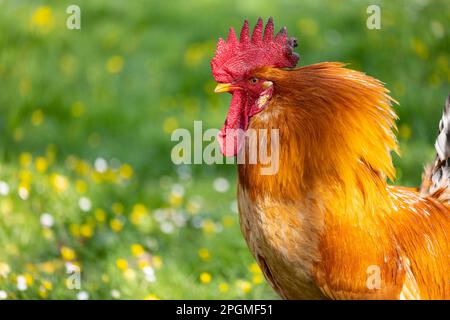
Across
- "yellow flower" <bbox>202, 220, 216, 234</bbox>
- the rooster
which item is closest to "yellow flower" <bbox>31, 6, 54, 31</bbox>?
"yellow flower" <bbox>202, 220, 216, 234</bbox>

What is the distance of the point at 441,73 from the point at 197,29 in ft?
8.19

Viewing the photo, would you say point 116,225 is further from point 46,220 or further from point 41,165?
point 41,165

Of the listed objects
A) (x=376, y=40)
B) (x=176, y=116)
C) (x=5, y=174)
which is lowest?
(x=5, y=174)

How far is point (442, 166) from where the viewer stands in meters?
2.66

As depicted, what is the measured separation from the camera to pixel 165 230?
407cm

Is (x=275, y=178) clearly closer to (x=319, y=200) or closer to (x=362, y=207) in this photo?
(x=319, y=200)

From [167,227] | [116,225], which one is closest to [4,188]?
[116,225]

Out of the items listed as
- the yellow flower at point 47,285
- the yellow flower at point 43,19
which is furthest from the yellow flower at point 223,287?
the yellow flower at point 43,19

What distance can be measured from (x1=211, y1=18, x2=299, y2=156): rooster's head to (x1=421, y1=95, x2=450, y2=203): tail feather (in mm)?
702

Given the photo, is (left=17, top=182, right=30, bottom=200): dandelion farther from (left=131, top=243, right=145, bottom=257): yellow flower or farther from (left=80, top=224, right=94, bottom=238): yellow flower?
(left=131, top=243, right=145, bottom=257): yellow flower
